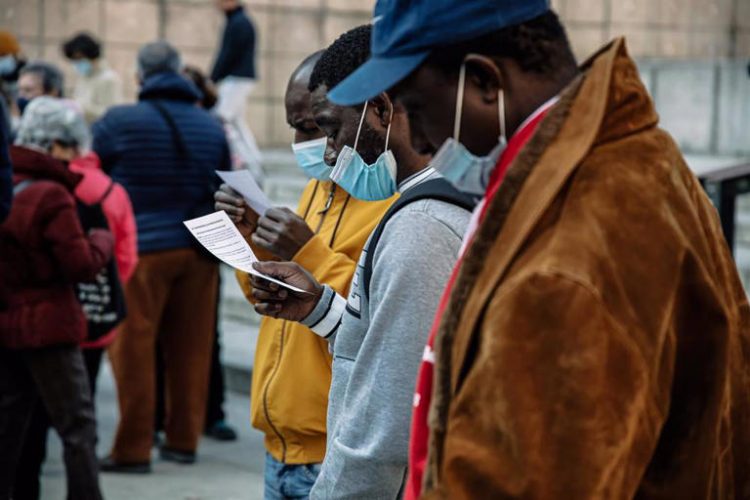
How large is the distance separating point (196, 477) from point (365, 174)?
4219 mm

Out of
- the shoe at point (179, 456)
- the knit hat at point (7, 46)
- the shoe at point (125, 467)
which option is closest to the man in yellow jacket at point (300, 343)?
the shoe at point (125, 467)

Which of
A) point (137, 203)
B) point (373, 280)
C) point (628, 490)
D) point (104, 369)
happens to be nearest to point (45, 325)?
point (137, 203)

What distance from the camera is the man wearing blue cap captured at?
5.56ft

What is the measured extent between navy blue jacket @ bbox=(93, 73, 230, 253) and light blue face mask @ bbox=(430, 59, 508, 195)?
4924 mm

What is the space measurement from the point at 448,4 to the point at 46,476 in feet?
17.9

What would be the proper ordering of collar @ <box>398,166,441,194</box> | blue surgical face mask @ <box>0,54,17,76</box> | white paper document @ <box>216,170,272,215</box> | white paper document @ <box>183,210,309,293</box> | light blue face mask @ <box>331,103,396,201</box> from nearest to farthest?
collar @ <box>398,166,441,194</box>, light blue face mask @ <box>331,103,396,201</box>, white paper document @ <box>183,210,309,293</box>, white paper document @ <box>216,170,272,215</box>, blue surgical face mask @ <box>0,54,17,76</box>

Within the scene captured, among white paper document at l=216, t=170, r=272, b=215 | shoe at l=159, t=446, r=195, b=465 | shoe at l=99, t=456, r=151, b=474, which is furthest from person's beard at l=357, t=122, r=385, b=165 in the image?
shoe at l=159, t=446, r=195, b=465

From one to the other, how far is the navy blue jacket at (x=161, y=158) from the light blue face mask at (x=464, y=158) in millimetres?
4924

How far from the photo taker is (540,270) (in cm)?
170

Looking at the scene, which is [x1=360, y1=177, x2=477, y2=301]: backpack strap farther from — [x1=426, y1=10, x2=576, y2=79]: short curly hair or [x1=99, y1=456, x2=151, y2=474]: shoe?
[x1=99, y1=456, x2=151, y2=474]: shoe

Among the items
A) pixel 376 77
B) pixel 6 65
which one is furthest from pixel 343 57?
pixel 6 65

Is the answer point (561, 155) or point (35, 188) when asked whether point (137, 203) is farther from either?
point (561, 155)

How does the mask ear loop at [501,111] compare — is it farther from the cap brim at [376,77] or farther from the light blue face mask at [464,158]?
the cap brim at [376,77]

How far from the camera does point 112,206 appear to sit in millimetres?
6230
